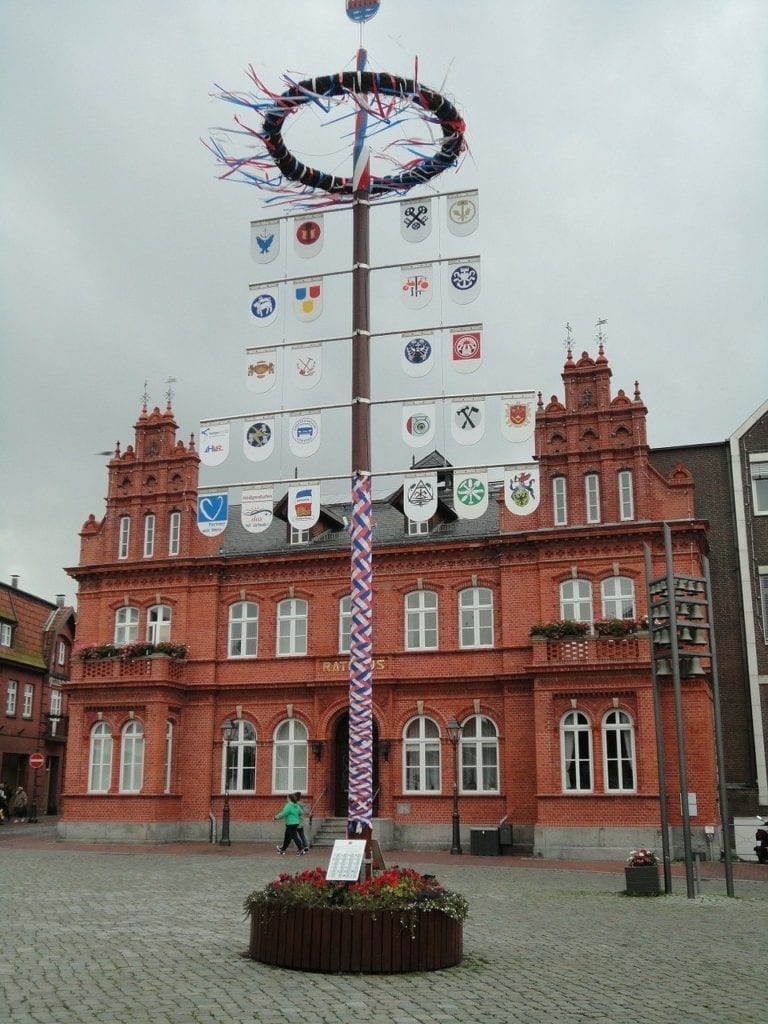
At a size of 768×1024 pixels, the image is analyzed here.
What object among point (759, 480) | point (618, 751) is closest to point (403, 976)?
point (618, 751)

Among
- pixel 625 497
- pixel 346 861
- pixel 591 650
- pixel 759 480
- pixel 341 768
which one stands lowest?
pixel 346 861

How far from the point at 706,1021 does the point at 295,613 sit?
26.1 metres

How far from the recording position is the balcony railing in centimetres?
2920

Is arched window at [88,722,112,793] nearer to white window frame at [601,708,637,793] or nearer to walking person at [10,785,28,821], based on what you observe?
walking person at [10,785,28,821]

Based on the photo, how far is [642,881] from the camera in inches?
757

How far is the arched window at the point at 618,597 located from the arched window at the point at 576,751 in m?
3.14

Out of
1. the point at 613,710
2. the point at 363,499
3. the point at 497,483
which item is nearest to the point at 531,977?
the point at 363,499

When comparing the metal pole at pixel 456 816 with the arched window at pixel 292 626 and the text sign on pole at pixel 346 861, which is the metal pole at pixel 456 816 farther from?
the text sign on pole at pixel 346 861

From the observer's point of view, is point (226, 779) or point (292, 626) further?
point (292, 626)

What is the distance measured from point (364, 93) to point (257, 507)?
619cm

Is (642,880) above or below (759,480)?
below

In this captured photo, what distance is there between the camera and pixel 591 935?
47.0ft

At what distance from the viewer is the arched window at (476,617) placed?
32688 mm

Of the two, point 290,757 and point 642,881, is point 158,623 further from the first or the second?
point 642,881
